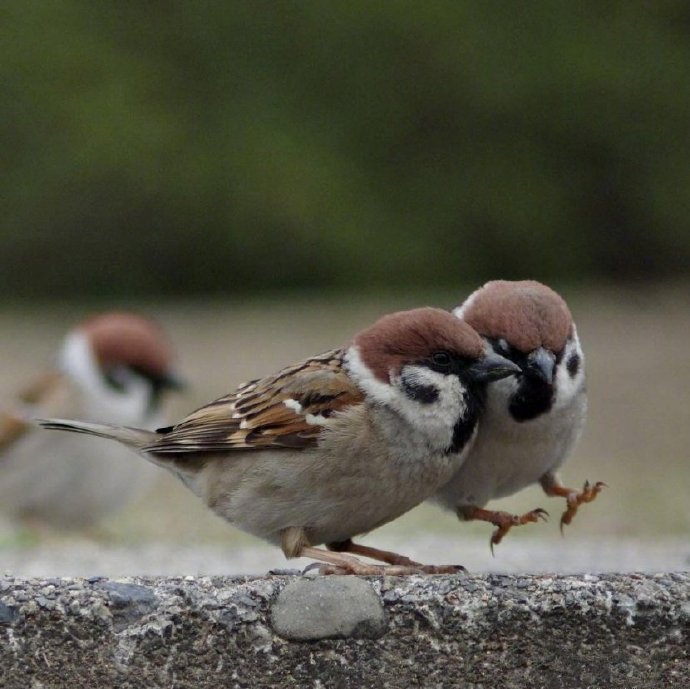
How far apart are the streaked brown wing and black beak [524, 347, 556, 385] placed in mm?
306

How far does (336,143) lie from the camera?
15.4 metres

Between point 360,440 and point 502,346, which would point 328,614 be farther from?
point 502,346

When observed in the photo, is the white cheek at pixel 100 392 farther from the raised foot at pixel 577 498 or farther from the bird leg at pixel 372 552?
the raised foot at pixel 577 498

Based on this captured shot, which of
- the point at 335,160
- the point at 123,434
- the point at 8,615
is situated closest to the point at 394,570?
the point at 8,615

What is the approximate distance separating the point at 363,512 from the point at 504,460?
0.97 feet

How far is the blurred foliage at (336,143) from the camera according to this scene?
14609mm

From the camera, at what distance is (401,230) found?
1546cm

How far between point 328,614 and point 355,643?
0.06 metres

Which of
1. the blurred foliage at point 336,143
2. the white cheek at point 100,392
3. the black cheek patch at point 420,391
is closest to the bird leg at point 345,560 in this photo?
the black cheek patch at point 420,391

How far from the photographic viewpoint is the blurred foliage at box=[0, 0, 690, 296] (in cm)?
1461

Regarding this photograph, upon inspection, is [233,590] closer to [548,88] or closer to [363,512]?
[363,512]

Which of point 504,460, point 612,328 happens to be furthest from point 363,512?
point 612,328

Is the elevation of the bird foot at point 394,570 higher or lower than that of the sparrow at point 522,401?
lower

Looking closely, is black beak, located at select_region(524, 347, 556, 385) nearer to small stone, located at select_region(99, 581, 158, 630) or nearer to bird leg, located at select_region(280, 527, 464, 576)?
bird leg, located at select_region(280, 527, 464, 576)
